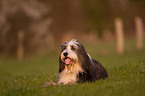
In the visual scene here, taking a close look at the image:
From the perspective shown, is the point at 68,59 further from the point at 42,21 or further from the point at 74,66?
the point at 42,21

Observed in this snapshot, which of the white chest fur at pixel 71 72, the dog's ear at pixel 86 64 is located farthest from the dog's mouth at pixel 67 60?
the dog's ear at pixel 86 64

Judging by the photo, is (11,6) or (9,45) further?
(9,45)

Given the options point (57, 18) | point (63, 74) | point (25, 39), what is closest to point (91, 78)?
point (63, 74)

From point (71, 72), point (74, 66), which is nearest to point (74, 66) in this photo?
point (74, 66)

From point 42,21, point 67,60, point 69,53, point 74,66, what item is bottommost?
point 74,66

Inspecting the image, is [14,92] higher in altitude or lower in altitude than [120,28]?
lower

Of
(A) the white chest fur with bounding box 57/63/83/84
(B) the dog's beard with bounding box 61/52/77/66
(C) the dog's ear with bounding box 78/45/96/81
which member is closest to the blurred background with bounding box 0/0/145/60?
(C) the dog's ear with bounding box 78/45/96/81

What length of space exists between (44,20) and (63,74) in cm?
Result: 2393

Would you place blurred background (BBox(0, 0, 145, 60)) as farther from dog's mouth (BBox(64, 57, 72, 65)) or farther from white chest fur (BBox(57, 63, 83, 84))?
dog's mouth (BBox(64, 57, 72, 65))

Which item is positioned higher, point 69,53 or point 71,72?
point 69,53

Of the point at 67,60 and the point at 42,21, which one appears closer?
the point at 67,60

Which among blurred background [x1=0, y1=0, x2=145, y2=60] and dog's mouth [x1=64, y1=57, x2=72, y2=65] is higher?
blurred background [x1=0, y1=0, x2=145, y2=60]

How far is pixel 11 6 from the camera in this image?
22828 millimetres

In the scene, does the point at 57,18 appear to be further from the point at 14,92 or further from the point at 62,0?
the point at 14,92
